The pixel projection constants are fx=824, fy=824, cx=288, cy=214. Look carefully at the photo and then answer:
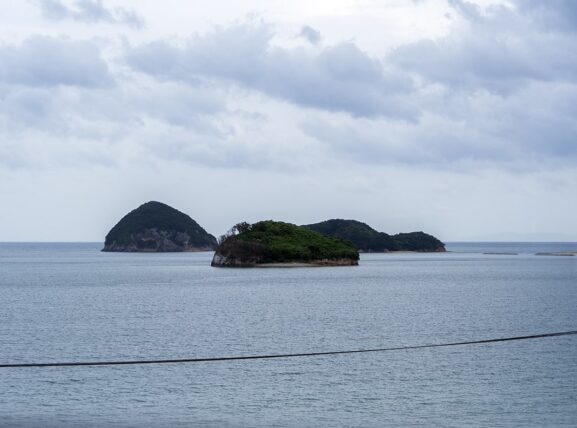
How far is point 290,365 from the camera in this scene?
5259 cm

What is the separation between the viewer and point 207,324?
78438mm

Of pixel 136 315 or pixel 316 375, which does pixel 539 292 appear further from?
pixel 316 375

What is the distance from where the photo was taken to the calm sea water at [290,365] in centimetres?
3825

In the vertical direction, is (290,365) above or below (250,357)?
below

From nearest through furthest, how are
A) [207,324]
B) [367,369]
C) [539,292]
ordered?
[367,369], [207,324], [539,292]

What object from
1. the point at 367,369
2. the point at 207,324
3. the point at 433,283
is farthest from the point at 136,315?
the point at 433,283

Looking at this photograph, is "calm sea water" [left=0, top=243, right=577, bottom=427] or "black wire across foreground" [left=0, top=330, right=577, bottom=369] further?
"black wire across foreground" [left=0, top=330, right=577, bottom=369]

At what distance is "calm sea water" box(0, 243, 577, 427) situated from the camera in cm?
3825

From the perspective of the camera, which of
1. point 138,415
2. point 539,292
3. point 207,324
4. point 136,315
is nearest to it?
point 138,415

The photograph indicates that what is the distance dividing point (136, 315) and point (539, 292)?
63.2 m

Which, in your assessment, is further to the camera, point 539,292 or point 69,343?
point 539,292

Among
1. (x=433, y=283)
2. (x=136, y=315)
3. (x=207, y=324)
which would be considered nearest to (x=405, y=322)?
(x=207, y=324)

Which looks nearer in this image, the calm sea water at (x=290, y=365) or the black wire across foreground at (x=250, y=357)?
the calm sea water at (x=290, y=365)

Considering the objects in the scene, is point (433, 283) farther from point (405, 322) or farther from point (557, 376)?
point (557, 376)
